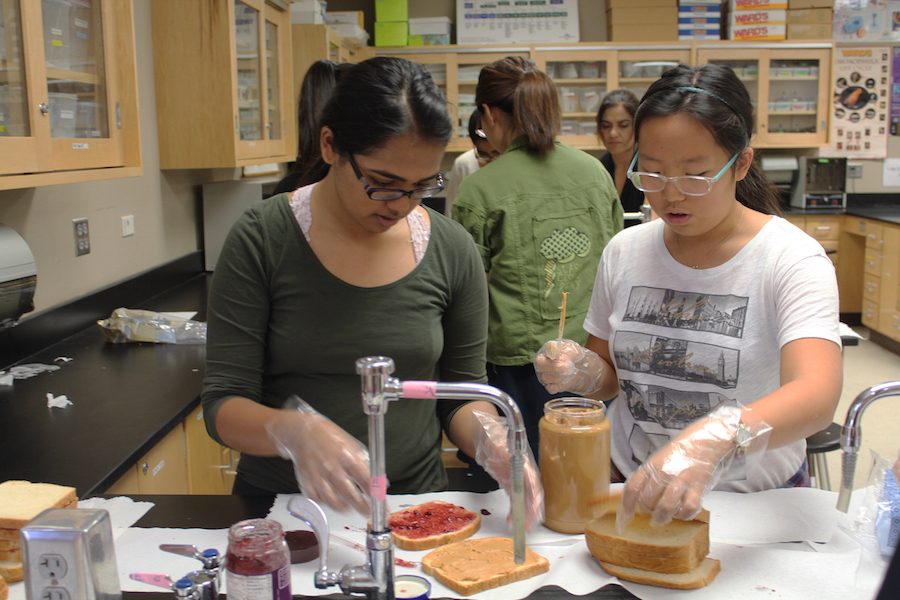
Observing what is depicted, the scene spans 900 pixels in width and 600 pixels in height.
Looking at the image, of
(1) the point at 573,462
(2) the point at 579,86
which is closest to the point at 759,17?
(2) the point at 579,86

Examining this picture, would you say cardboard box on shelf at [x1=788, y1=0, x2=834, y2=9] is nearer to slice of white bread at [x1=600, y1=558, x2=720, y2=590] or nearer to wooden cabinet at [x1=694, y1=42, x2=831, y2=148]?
wooden cabinet at [x1=694, y1=42, x2=831, y2=148]

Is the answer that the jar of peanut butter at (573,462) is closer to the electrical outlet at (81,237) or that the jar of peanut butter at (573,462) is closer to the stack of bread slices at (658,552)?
the stack of bread slices at (658,552)

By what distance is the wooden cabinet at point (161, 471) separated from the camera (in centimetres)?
163

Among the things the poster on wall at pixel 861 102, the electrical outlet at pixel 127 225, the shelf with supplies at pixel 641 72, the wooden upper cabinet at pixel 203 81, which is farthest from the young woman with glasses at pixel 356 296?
the poster on wall at pixel 861 102

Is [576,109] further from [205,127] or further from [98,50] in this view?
[98,50]

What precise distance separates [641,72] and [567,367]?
494 cm

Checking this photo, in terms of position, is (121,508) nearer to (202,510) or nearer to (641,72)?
(202,510)

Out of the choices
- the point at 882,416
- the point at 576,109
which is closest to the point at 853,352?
the point at 882,416

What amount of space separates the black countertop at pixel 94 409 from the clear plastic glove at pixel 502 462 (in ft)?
2.14

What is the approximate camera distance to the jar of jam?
0.93m

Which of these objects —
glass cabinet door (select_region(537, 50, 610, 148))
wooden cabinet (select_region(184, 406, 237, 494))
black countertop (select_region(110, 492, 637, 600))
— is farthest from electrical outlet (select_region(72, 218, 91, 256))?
glass cabinet door (select_region(537, 50, 610, 148))

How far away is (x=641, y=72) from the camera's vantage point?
5984mm

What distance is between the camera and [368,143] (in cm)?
127

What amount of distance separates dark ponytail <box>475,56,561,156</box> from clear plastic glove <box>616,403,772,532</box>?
145 cm
